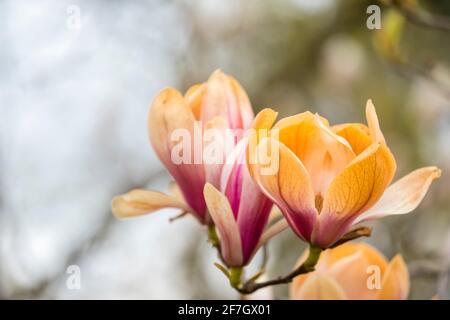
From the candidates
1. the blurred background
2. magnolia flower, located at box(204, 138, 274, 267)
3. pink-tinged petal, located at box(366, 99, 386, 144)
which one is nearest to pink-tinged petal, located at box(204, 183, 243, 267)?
magnolia flower, located at box(204, 138, 274, 267)

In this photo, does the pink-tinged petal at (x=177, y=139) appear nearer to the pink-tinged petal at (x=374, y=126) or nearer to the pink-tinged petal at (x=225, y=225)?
the pink-tinged petal at (x=225, y=225)

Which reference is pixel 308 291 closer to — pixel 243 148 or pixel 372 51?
pixel 243 148

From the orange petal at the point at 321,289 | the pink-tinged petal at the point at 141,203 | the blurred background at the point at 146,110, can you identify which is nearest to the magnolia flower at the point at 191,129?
the pink-tinged petal at the point at 141,203

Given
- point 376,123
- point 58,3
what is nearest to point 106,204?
point 58,3

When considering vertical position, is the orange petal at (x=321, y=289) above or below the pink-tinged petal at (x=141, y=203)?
below

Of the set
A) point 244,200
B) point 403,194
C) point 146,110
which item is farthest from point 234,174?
point 146,110

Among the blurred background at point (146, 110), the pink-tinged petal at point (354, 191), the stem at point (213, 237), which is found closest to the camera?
the pink-tinged petal at point (354, 191)
